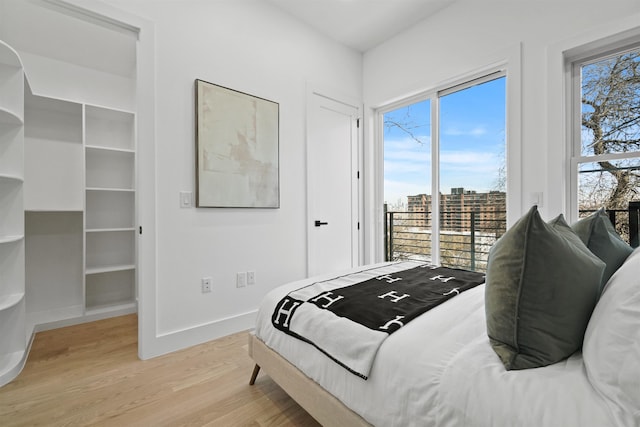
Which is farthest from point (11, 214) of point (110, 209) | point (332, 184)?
point (332, 184)

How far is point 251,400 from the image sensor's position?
1.52 m

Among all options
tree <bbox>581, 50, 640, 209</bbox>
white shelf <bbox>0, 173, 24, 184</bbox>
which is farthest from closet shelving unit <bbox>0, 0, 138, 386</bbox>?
tree <bbox>581, 50, 640, 209</bbox>

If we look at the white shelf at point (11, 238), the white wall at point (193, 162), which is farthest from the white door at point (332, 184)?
the white shelf at point (11, 238)

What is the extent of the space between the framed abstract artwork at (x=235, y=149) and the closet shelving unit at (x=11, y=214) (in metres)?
1.05

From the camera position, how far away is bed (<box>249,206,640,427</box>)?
2.07 ft

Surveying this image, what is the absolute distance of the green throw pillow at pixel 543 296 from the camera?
0.77 meters

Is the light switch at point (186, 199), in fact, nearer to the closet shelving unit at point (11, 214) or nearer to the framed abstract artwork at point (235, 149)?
the framed abstract artwork at point (235, 149)

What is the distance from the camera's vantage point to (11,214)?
1.83 meters

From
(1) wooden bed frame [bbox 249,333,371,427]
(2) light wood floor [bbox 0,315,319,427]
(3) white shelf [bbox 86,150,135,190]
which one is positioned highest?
(3) white shelf [bbox 86,150,135,190]

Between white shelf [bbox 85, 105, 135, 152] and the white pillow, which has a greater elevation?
white shelf [bbox 85, 105, 135, 152]

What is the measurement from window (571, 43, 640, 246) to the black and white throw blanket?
44.2 inches

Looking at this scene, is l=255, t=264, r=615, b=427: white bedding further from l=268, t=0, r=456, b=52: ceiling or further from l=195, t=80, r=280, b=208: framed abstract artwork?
l=268, t=0, r=456, b=52: ceiling

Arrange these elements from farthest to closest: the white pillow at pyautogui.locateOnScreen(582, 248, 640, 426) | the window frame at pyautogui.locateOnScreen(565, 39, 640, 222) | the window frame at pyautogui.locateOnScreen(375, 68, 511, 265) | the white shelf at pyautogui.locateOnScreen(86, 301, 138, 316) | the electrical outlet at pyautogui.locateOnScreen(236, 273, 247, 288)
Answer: the white shelf at pyautogui.locateOnScreen(86, 301, 138, 316)
the window frame at pyautogui.locateOnScreen(375, 68, 511, 265)
the electrical outlet at pyautogui.locateOnScreen(236, 273, 247, 288)
the window frame at pyautogui.locateOnScreen(565, 39, 640, 222)
the white pillow at pyautogui.locateOnScreen(582, 248, 640, 426)

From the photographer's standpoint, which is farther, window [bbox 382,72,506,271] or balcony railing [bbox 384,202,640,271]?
window [bbox 382,72,506,271]
